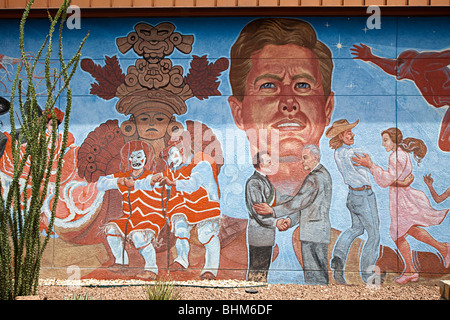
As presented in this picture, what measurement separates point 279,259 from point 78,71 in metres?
3.93

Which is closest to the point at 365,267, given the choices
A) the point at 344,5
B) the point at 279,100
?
the point at 279,100

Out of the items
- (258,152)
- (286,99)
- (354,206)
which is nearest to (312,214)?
(354,206)

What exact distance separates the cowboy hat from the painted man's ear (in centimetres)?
→ 122

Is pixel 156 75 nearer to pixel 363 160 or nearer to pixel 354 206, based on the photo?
pixel 363 160

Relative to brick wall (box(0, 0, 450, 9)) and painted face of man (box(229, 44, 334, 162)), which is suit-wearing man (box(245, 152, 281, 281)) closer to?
painted face of man (box(229, 44, 334, 162))

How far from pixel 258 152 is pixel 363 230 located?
5.95 feet

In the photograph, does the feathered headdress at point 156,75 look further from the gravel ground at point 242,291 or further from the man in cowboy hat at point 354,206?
the gravel ground at point 242,291

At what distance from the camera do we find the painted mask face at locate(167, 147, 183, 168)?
259 inches

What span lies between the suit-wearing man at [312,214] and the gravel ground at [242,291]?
0.28m

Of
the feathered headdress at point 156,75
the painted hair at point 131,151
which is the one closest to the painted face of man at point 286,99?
the feathered headdress at point 156,75

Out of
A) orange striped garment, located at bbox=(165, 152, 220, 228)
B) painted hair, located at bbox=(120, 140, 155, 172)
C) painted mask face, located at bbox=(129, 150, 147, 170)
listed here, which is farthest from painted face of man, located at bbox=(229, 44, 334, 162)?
painted mask face, located at bbox=(129, 150, 147, 170)

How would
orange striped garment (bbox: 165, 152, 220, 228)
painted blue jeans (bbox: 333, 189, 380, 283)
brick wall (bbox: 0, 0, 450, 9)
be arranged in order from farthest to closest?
orange striped garment (bbox: 165, 152, 220, 228)
painted blue jeans (bbox: 333, 189, 380, 283)
brick wall (bbox: 0, 0, 450, 9)

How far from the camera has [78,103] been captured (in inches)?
263

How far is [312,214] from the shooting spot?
6488 millimetres
